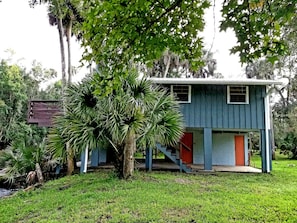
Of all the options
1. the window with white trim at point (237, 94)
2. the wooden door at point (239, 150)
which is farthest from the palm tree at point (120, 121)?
the wooden door at point (239, 150)

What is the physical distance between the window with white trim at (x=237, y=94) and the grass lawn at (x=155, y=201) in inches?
152

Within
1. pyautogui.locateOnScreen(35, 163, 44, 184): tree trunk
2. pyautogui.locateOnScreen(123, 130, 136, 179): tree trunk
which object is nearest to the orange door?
pyautogui.locateOnScreen(123, 130, 136, 179): tree trunk

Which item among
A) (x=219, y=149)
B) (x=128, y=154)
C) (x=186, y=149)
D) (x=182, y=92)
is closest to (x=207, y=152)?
(x=182, y=92)

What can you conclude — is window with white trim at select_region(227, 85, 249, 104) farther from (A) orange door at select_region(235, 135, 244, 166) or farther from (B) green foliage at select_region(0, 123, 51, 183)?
(B) green foliage at select_region(0, 123, 51, 183)

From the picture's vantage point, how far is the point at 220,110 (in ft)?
42.3

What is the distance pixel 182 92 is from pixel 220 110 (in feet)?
6.08

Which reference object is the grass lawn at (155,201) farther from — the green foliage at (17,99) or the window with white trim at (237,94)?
the green foliage at (17,99)

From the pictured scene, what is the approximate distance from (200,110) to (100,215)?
795 centimetres

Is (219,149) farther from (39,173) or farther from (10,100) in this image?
(10,100)

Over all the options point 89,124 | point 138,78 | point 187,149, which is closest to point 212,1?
point 138,78

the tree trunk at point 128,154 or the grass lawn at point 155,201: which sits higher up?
the tree trunk at point 128,154

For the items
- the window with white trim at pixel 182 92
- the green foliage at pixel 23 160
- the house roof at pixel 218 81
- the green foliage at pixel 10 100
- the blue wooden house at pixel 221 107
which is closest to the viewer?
the green foliage at pixel 23 160

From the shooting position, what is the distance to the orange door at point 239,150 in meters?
16.0

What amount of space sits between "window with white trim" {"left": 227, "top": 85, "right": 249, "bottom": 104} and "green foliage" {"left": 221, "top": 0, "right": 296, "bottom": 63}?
9.27 metres
